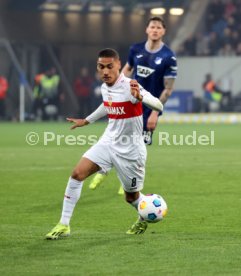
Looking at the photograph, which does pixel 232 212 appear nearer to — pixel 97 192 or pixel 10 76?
pixel 97 192

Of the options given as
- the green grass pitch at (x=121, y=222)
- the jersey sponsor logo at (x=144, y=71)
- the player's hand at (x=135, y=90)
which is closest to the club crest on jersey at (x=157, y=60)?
the jersey sponsor logo at (x=144, y=71)

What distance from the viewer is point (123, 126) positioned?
10078 mm

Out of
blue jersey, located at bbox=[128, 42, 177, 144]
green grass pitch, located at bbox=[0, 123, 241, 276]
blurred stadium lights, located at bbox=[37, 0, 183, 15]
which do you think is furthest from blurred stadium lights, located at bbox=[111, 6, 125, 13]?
blue jersey, located at bbox=[128, 42, 177, 144]

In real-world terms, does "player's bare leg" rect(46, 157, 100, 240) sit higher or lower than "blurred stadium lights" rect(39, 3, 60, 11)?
higher

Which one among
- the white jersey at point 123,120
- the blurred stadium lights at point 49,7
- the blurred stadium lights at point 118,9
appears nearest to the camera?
the white jersey at point 123,120

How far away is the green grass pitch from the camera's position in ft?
27.0

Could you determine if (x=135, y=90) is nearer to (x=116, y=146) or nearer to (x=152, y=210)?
(x=116, y=146)

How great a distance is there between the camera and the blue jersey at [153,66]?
13781mm

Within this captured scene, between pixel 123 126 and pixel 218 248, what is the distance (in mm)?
1751

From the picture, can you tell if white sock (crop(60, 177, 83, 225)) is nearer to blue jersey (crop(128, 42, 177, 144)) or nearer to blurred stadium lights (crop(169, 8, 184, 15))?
blue jersey (crop(128, 42, 177, 144))

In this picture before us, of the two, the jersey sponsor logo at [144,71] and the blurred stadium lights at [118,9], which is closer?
the jersey sponsor logo at [144,71]

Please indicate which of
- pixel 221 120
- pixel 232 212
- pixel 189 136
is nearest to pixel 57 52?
pixel 221 120

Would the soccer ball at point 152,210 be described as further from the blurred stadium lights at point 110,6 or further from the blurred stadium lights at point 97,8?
the blurred stadium lights at point 97,8

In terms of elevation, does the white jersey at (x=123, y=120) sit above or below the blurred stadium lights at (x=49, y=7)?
above
